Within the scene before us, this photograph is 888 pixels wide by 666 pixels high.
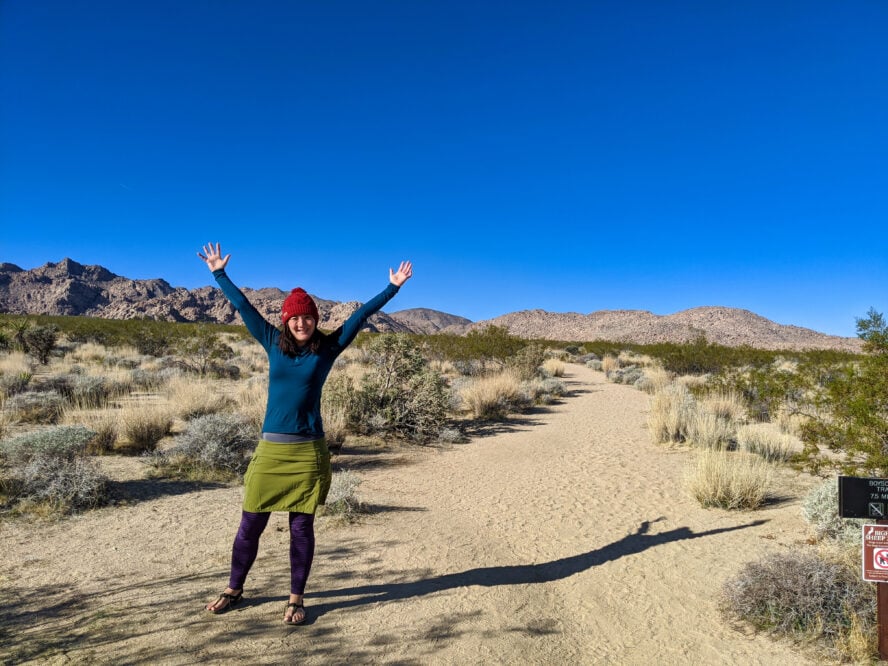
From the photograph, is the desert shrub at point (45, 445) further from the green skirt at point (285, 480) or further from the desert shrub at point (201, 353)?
the desert shrub at point (201, 353)

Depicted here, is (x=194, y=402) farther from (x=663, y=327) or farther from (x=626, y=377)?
(x=663, y=327)

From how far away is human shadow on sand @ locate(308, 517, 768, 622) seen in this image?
3.92 m

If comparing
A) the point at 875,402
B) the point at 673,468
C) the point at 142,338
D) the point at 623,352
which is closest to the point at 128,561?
the point at 875,402

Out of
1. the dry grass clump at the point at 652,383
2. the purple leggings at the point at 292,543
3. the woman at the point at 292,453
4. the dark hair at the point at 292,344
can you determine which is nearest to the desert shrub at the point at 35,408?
the purple leggings at the point at 292,543

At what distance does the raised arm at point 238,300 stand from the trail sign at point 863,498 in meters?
3.76

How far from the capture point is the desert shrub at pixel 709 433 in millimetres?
9094

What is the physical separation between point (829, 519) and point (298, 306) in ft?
17.6

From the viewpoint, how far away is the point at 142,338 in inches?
934

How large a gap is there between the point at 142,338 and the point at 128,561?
22.6m

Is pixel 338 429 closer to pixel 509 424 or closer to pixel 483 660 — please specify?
pixel 509 424

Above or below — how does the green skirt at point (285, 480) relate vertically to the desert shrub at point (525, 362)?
below

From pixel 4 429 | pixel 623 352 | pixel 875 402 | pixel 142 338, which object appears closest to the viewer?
pixel 875 402

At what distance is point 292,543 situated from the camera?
345 centimetres

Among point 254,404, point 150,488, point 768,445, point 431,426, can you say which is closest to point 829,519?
point 768,445
